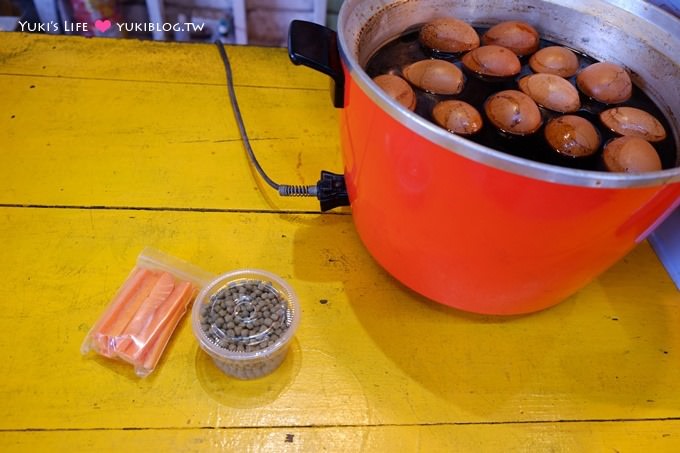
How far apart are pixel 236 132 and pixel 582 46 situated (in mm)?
439

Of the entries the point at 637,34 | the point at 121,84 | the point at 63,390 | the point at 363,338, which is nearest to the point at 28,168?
the point at 121,84

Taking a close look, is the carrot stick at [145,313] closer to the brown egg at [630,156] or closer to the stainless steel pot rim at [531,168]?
the stainless steel pot rim at [531,168]

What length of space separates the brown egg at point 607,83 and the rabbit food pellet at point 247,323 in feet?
1.21

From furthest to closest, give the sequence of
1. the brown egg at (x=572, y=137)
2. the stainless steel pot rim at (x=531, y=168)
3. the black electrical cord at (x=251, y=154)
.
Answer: the black electrical cord at (x=251, y=154), the brown egg at (x=572, y=137), the stainless steel pot rim at (x=531, y=168)

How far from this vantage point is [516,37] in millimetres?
557

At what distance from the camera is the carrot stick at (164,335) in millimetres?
507

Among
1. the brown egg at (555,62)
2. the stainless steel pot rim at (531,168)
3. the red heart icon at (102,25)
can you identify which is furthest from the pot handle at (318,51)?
the red heart icon at (102,25)

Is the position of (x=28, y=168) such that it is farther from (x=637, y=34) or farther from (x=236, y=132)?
(x=637, y=34)

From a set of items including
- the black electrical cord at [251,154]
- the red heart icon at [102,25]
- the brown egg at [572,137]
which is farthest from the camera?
the red heart icon at [102,25]

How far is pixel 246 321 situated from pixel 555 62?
399 mm

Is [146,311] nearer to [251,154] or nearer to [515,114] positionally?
[251,154]

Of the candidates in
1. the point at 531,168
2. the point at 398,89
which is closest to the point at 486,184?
the point at 531,168

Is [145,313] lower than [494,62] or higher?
lower

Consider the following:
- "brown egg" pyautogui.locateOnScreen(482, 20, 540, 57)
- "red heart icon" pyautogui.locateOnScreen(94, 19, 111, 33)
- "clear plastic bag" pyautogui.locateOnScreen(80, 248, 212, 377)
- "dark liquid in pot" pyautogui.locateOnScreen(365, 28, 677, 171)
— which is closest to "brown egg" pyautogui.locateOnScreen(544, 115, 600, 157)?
"dark liquid in pot" pyautogui.locateOnScreen(365, 28, 677, 171)
